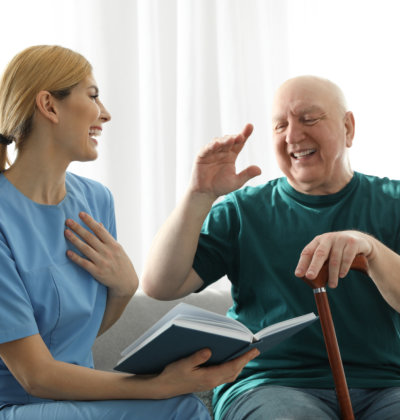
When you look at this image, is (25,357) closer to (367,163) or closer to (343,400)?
(343,400)

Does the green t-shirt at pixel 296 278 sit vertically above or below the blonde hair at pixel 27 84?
below

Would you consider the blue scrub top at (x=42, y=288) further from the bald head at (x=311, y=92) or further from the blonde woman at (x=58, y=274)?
the bald head at (x=311, y=92)

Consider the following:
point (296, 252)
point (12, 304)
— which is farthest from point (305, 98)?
point (12, 304)

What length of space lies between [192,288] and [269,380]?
0.32m

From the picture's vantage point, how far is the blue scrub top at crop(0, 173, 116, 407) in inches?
46.2

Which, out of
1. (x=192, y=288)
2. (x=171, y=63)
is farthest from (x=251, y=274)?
(x=171, y=63)

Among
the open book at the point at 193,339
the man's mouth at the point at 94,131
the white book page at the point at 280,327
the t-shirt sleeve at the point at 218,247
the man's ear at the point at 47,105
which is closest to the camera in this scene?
the open book at the point at 193,339

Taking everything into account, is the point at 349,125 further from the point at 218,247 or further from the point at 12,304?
the point at 12,304

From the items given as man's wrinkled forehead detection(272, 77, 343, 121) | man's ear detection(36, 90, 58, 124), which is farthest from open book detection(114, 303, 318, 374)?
man's wrinkled forehead detection(272, 77, 343, 121)

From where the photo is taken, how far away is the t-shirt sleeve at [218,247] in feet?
5.16

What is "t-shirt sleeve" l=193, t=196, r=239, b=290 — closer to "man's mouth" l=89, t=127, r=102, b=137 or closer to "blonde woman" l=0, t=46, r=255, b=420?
"blonde woman" l=0, t=46, r=255, b=420

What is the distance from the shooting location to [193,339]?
102 centimetres

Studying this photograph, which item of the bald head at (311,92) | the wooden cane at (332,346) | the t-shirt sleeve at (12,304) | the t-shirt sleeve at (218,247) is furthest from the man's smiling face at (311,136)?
the t-shirt sleeve at (12,304)

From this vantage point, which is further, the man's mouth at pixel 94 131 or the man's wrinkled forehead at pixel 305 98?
the man's wrinkled forehead at pixel 305 98
